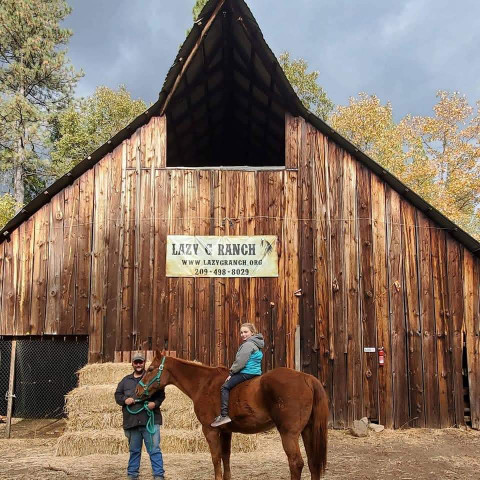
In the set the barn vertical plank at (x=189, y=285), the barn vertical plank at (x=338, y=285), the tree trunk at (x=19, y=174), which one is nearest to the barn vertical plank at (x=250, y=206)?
the barn vertical plank at (x=189, y=285)

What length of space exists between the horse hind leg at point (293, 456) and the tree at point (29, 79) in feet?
88.5

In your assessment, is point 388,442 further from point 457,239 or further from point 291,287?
point 457,239

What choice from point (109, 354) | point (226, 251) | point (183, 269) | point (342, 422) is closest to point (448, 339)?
point (342, 422)

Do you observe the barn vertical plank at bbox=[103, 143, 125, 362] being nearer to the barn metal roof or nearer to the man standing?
the barn metal roof

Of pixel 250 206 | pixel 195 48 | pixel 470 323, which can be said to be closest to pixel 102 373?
pixel 250 206

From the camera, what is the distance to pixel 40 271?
11328 millimetres

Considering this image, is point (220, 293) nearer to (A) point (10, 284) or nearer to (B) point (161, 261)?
(B) point (161, 261)

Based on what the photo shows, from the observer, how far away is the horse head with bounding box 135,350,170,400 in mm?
6609

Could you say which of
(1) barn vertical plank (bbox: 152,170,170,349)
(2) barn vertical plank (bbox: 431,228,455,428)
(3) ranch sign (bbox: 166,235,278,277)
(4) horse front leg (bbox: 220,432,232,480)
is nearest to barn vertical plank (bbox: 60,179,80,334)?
(1) barn vertical plank (bbox: 152,170,170,349)

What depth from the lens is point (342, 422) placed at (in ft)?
35.6

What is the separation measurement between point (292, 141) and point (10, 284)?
23.7 feet

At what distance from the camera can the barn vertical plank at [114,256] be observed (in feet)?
36.3

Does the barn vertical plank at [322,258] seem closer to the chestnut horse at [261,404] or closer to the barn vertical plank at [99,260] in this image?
the chestnut horse at [261,404]

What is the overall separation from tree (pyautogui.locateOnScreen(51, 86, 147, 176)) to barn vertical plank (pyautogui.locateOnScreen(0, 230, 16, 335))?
60.4ft
